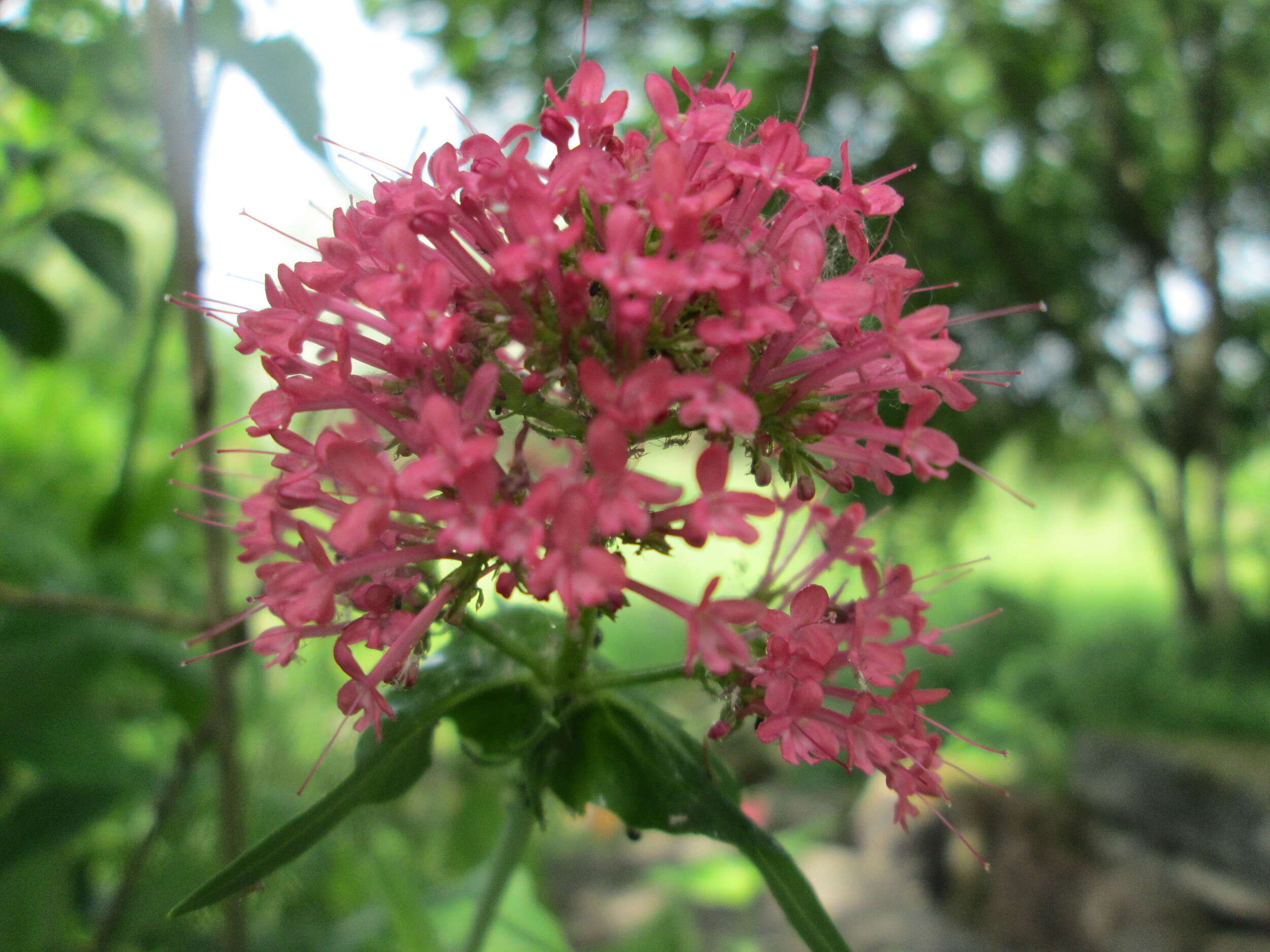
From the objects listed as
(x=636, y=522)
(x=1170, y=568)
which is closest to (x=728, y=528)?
(x=636, y=522)

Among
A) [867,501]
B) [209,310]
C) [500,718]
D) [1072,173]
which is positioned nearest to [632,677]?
[500,718]

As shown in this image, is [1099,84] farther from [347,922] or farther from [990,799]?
[347,922]

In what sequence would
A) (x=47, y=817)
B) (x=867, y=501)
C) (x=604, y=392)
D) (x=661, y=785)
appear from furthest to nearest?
(x=867, y=501)
(x=47, y=817)
(x=661, y=785)
(x=604, y=392)

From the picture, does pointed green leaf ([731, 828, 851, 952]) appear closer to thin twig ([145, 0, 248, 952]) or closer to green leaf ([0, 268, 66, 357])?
thin twig ([145, 0, 248, 952])

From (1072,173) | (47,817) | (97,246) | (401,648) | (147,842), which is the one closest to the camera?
(401,648)

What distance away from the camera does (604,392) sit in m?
0.65

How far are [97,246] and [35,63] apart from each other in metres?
0.35

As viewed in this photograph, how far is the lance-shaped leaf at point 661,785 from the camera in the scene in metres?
0.79

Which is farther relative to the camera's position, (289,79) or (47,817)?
(47,817)

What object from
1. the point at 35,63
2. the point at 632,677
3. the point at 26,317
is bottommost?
the point at 632,677

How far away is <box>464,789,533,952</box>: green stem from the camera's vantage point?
105 cm

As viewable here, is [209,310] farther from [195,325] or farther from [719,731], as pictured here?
[719,731]

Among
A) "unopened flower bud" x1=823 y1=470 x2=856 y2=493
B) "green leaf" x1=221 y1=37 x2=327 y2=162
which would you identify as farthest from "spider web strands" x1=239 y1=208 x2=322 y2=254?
"unopened flower bud" x1=823 y1=470 x2=856 y2=493

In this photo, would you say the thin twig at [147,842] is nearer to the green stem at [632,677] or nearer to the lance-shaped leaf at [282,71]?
the green stem at [632,677]
